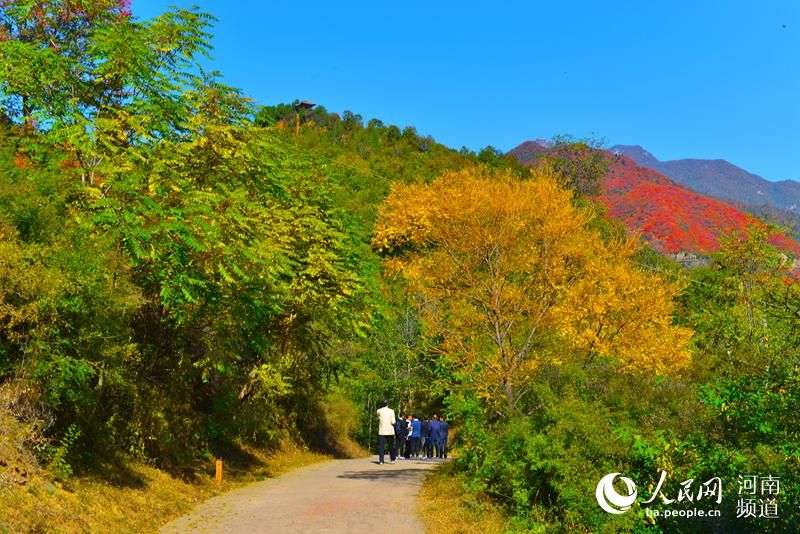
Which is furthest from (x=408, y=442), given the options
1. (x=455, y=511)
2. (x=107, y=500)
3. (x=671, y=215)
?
(x=671, y=215)

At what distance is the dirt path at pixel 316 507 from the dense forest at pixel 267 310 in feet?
5.64

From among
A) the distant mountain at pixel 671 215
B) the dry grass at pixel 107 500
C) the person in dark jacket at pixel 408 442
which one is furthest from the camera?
the distant mountain at pixel 671 215

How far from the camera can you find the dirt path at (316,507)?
34.0 ft

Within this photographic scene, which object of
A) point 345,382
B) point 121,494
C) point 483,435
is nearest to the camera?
point 121,494

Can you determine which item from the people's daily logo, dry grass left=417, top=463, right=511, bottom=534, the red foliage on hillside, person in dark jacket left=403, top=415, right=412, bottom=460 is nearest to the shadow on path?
dry grass left=417, top=463, right=511, bottom=534

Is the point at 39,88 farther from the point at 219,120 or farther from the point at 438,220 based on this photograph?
the point at 438,220

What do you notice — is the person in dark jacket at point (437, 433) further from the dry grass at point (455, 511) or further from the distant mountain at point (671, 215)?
the distant mountain at point (671, 215)

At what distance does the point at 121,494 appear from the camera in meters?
11.1

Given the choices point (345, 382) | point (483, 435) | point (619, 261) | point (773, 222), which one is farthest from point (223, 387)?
point (773, 222)

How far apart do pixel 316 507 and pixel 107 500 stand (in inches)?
136

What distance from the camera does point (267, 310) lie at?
1564 centimetres

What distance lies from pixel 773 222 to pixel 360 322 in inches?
1115

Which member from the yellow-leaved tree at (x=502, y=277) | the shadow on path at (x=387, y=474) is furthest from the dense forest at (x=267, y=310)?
the shadow on path at (x=387, y=474)

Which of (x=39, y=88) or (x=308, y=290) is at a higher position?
(x=39, y=88)
